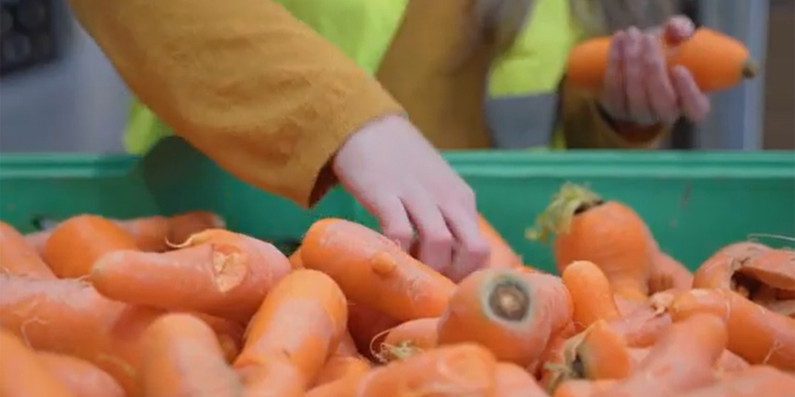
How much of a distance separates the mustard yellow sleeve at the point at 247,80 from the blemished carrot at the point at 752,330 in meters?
A: 0.25

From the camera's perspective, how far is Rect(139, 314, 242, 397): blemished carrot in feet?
1.24

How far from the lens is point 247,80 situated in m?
0.69

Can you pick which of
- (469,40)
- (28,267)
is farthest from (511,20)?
(28,267)

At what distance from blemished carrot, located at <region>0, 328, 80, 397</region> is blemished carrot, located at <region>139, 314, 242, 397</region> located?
37mm

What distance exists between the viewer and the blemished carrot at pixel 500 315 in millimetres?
408

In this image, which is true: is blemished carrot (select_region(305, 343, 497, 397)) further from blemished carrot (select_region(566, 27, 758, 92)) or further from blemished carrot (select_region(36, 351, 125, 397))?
blemished carrot (select_region(566, 27, 758, 92))

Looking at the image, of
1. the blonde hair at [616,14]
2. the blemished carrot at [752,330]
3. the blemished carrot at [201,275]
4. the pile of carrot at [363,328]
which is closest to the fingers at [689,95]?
the blonde hair at [616,14]

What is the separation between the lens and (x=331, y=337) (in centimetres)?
46

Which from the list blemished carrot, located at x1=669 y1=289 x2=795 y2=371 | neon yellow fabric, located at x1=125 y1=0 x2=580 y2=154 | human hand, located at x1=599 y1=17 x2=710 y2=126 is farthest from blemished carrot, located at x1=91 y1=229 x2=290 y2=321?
human hand, located at x1=599 y1=17 x2=710 y2=126

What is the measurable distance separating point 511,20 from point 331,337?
590 mm

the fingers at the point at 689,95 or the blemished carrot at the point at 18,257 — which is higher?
the blemished carrot at the point at 18,257

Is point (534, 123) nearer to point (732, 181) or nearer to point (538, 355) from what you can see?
point (732, 181)

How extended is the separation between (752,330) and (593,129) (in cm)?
56

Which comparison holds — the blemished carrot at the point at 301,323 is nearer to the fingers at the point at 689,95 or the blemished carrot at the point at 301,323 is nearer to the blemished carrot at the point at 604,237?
the blemished carrot at the point at 604,237
